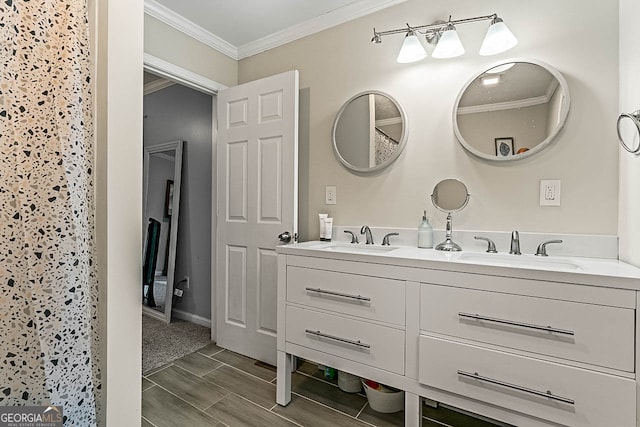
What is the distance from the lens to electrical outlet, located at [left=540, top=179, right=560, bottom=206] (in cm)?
154

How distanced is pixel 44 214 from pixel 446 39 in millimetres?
1930

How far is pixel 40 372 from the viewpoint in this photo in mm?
775

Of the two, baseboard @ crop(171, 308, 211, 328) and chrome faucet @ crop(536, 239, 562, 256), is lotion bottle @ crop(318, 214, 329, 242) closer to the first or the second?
chrome faucet @ crop(536, 239, 562, 256)

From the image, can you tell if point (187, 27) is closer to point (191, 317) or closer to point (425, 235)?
point (425, 235)

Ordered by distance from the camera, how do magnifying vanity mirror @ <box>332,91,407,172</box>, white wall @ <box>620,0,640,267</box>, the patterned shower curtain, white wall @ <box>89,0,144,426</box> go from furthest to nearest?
magnifying vanity mirror @ <box>332,91,407,172</box>
white wall @ <box>620,0,640,267</box>
white wall @ <box>89,0,144,426</box>
the patterned shower curtain

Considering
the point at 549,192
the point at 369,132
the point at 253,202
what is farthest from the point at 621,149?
the point at 253,202

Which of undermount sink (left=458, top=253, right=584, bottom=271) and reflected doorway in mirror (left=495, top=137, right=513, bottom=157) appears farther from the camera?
reflected doorway in mirror (left=495, top=137, right=513, bottom=157)

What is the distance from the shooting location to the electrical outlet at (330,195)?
2.20 metres

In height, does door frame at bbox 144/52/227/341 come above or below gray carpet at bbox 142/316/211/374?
above

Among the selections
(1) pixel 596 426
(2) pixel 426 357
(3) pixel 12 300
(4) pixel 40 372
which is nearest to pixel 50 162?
(3) pixel 12 300

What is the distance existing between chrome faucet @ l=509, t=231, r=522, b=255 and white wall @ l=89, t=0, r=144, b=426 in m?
1.68

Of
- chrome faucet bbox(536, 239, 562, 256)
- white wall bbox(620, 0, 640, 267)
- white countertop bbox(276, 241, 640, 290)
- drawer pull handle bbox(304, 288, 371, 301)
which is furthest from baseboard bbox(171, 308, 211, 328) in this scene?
white wall bbox(620, 0, 640, 267)

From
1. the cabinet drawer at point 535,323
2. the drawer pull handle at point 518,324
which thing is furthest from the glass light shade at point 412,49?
the drawer pull handle at point 518,324

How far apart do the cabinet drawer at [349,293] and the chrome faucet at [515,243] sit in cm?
66
